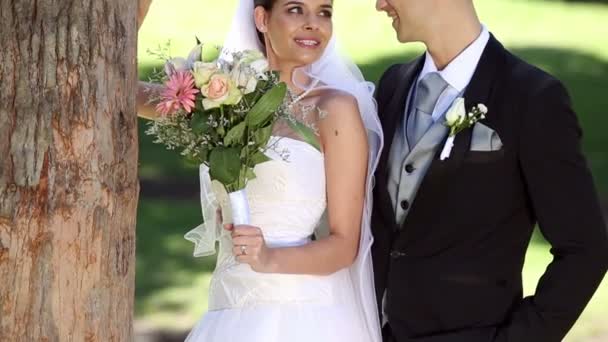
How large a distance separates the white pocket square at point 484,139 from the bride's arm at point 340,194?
1.48ft

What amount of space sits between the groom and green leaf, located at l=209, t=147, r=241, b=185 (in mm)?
526

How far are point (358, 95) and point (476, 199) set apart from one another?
2.24 ft

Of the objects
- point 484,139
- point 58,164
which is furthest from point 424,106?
point 58,164

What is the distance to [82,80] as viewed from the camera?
144 inches

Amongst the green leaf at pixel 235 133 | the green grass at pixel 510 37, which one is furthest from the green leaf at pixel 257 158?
the green grass at pixel 510 37

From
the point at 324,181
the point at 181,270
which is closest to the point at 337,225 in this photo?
the point at 324,181

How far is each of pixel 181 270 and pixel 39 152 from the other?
21.1ft

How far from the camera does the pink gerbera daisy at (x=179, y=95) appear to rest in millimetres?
4055

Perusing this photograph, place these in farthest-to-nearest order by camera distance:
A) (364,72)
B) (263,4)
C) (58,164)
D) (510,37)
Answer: (510,37)
(364,72)
(263,4)
(58,164)

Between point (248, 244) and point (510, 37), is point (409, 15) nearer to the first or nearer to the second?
point (248, 244)

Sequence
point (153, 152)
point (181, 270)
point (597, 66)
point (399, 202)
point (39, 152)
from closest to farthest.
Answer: point (39, 152) < point (399, 202) < point (181, 270) < point (153, 152) < point (597, 66)

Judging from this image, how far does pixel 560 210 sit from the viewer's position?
13.1 ft

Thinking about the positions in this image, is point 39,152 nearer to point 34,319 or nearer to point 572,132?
point 34,319

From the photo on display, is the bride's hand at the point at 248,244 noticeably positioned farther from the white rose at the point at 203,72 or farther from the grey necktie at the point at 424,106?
the grey necktie at the point at 424,106
